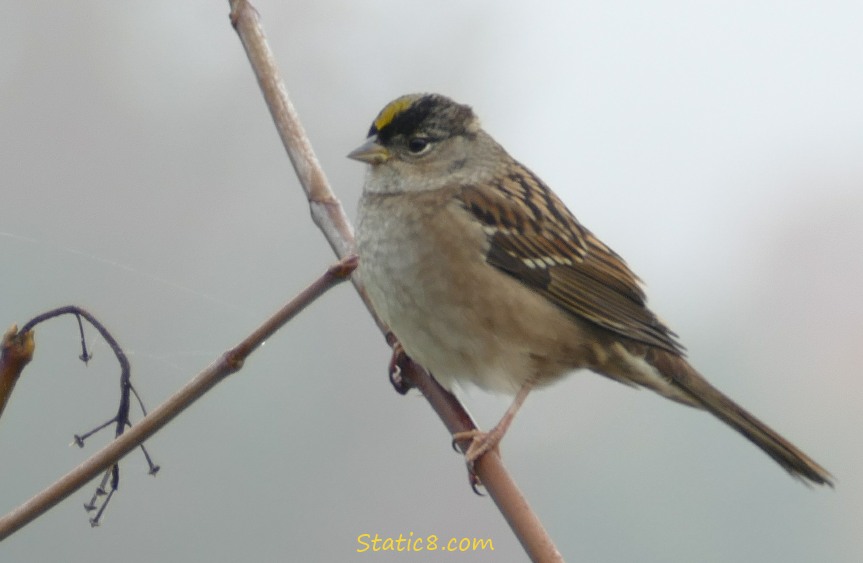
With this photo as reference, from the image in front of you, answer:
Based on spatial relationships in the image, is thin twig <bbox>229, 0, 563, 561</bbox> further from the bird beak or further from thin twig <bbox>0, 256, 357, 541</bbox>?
the bird beak

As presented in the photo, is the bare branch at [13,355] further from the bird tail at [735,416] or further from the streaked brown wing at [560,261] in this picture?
the bird tail at [735,416]

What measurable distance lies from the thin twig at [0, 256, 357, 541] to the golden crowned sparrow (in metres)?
0.93

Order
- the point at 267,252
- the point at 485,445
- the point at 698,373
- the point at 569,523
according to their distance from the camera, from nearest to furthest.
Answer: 1. the point at 485,445
2. the point at 698,373
3. the point at 569,523
4. the point at 267,252

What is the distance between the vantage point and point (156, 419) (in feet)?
5.67

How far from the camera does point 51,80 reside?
8.47 m

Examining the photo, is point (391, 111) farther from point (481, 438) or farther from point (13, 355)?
point (13, 355)

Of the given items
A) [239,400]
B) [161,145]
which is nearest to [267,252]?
[161,145]

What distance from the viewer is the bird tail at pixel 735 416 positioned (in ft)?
9.26

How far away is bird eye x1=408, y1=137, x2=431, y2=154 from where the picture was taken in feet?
10.8

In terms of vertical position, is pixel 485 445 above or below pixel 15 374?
below

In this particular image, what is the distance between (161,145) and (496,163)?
17.1 ft

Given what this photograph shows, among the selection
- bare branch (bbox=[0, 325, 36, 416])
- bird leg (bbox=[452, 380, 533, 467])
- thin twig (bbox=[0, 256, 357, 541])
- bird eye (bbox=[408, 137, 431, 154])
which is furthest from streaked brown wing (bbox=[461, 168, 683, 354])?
bare branch (bbox=[0, 325, 36, 416])

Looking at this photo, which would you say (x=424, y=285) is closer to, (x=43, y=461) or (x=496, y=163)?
(x=496, y=163)

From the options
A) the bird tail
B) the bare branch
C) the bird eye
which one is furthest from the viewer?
the bird eye
